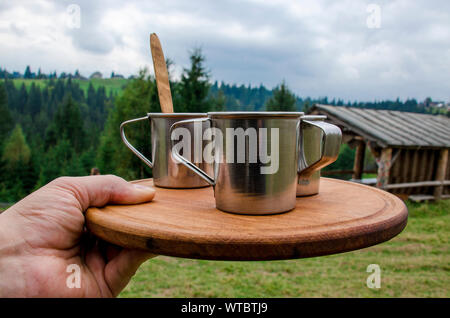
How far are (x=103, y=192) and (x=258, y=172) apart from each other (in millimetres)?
497

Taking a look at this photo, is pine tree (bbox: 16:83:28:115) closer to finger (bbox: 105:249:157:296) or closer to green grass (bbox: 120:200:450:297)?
green grass (bbox: 120:200:450:297)

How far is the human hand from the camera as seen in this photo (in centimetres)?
96

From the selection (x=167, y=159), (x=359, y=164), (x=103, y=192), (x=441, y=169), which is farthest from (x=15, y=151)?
(x=103, y=192)

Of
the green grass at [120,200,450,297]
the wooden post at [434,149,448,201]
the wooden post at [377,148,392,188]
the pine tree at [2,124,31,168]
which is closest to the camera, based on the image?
the green grass at [120,200,450,297]

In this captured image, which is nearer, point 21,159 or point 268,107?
point 268,107

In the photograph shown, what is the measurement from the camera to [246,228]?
30.3 inches

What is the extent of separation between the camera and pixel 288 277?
4.19 metres

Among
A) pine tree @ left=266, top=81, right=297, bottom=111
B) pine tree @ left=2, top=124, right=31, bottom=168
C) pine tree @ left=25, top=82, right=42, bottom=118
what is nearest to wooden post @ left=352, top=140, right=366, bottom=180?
pine tree @ left=266, top=81, right=297, bottom=111

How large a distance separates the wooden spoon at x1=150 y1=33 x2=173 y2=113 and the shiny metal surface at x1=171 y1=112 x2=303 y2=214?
1.57 feet

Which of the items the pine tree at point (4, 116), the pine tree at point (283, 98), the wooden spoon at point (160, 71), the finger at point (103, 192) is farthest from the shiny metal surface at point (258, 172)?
the pine tree at point (4, 116)

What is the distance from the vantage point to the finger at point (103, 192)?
1.01 metres

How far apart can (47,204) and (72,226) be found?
0.11m
